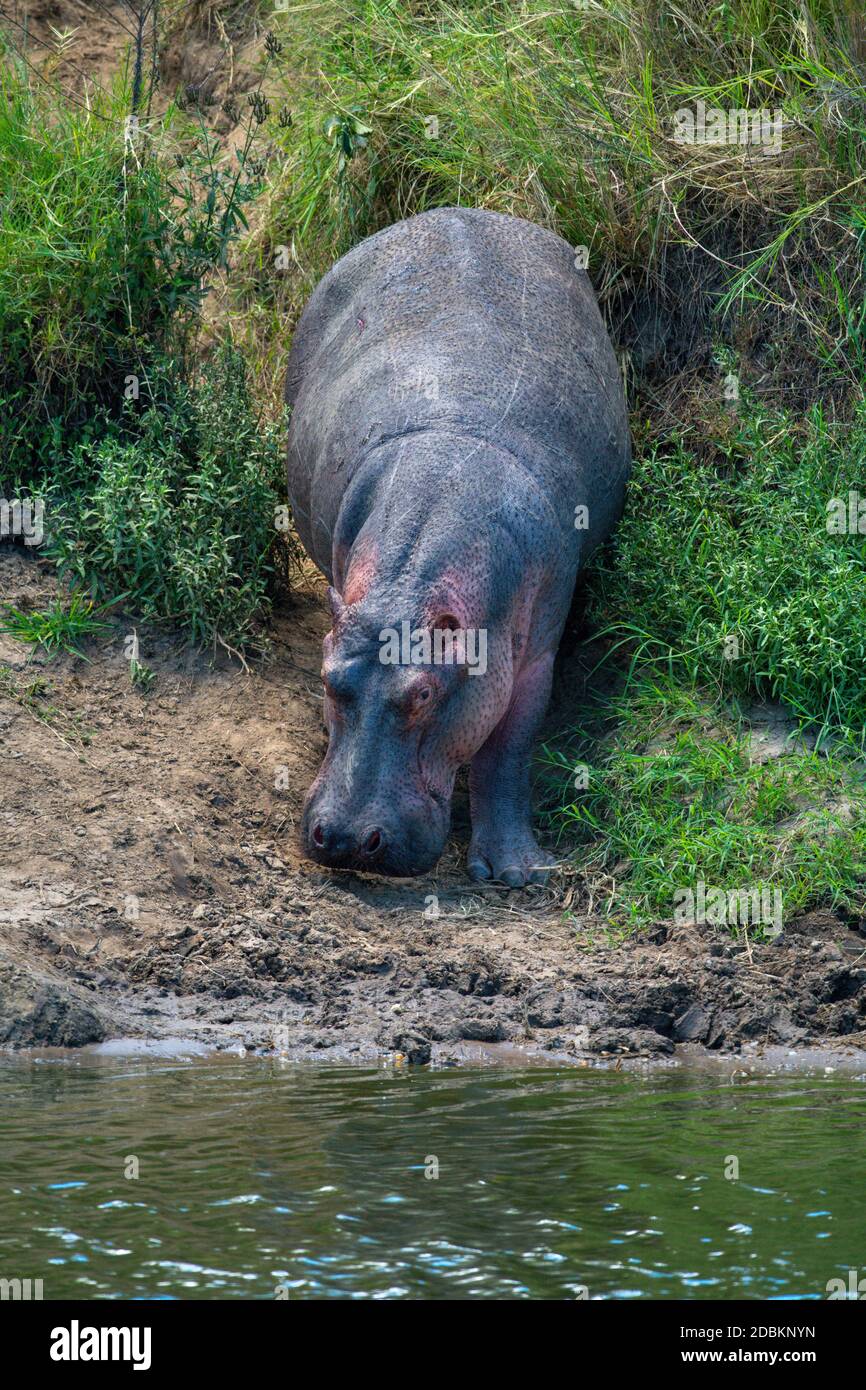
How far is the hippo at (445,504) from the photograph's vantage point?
259 inches

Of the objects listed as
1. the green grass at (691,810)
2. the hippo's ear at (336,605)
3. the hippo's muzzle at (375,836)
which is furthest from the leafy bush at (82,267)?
the green grass at (691,810)

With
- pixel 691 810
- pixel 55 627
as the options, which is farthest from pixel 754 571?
pixel 55 627

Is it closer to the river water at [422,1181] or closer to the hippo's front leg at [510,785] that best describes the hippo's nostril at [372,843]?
the hippo's front leg at [510,785]

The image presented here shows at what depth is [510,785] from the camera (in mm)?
7266

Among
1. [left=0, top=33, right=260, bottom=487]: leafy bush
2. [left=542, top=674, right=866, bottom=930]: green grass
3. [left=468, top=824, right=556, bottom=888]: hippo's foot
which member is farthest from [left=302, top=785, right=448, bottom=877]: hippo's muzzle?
[left=0, top=33, right=260, bottom=487]: leafy bush

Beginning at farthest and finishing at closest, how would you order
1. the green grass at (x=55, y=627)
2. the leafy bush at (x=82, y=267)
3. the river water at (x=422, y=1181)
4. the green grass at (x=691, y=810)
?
the leafy bush at (x=82, y=267), the green grass at (x=55, y=627), the green grass at (x=691, y=810), the river water at (x=422, y=1181)

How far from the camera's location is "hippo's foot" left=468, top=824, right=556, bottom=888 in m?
7.09

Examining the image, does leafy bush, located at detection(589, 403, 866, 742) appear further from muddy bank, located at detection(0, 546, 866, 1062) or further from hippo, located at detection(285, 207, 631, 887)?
muddy bank, located at detection(0, 546, 866, 1062)

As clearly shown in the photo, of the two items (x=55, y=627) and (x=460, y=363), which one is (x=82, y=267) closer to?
(x=55, y=627)

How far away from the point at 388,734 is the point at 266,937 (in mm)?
841

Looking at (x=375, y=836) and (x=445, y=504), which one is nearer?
(x=375, y=836)

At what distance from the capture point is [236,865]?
22.7 ft

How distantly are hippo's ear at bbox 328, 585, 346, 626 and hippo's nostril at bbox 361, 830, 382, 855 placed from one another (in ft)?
2.65

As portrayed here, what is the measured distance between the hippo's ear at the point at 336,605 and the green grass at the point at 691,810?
1.25m
